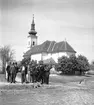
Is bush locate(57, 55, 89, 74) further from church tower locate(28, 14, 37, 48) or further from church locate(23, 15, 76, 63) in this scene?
church tower locate(28, 14, 37, 48)

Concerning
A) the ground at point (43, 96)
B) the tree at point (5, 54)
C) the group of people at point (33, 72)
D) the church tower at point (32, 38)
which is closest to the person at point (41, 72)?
the group of people at point (33, 72)

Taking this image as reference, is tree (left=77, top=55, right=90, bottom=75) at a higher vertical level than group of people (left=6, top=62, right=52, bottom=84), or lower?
higher

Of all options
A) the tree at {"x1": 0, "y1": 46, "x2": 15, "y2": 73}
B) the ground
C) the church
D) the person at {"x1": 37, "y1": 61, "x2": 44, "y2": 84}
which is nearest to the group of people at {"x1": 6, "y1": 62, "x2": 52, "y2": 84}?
the person at {"x1": 37, "y1": 61, "x2": 44, "y2": 84}

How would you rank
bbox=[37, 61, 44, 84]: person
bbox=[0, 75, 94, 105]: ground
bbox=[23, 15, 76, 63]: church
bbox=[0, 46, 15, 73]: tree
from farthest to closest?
bbox=[23, 15, 76, 63]: church, bbox=[0, 46, 15, 73]: tree, bbox=[37, 61, 44, 84]: person, bbox=[0, 75, 94, 105]: ground

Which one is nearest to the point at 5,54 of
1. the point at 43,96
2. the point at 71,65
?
the point at 71,65

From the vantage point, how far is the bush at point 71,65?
56.7m

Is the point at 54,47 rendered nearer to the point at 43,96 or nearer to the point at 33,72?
the point at 33,72

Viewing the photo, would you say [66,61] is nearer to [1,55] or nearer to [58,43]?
[1,55]

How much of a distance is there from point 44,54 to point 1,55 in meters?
33.0

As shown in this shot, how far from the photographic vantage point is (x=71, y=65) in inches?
2264

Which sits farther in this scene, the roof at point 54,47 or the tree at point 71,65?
the roof at point 54,47

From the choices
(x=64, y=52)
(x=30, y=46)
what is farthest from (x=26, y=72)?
(x=30, y=46)

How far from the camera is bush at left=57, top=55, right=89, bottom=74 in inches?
2232

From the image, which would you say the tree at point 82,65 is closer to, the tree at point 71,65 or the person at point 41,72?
the tree at point 71,65
